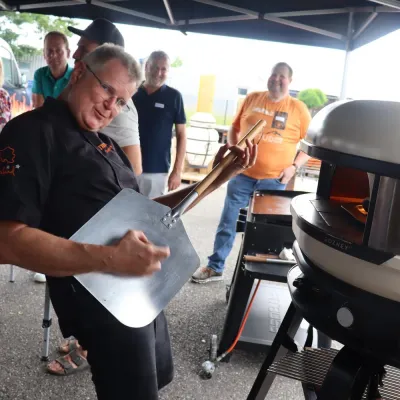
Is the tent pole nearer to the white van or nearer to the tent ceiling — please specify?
the tent ceiling

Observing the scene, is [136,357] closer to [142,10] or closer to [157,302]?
[157,302]

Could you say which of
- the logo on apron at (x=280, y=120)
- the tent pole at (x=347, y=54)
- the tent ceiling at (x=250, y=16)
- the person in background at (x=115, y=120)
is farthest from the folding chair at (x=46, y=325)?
the tent pole at (x=347, y=54)

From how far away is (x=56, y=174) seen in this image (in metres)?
1.05

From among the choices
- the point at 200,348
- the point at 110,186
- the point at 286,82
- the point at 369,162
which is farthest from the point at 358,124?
the point at 286,82

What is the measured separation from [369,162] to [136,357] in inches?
31.8

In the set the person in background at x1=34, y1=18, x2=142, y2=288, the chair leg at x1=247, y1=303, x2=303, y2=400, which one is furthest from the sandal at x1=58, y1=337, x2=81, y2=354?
the chair leg at x1=247, y1=303, x2=303, y2=400

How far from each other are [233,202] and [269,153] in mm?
457

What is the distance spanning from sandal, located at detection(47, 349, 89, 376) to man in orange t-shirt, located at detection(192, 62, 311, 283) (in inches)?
47.5

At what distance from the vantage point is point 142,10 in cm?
444

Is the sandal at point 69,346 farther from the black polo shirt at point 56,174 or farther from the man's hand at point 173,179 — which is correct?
the man's hand at point 173,179

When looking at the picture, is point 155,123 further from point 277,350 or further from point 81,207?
point 277,350

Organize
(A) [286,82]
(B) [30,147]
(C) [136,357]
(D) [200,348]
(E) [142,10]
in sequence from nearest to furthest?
(B) [30,147]
(C) [136,357]
(D) [200,348]
(A) [286,82]
(E) [142,10]

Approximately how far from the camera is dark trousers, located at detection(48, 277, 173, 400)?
1112mm

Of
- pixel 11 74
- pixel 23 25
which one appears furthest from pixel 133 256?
pixel 23 25
